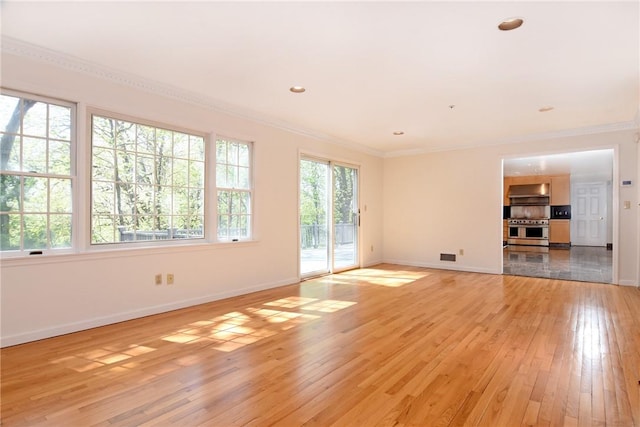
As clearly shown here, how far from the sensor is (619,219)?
552cm

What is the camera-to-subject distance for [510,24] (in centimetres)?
263

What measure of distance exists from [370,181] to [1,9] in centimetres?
619

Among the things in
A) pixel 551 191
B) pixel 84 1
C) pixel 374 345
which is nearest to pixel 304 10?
pixel 84 1

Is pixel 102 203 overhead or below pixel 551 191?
below

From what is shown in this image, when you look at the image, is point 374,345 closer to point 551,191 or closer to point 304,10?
point 304,10

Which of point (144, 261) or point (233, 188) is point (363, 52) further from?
point (144, 261)

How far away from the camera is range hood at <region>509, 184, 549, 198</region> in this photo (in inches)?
477

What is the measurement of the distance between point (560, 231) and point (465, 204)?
734cm

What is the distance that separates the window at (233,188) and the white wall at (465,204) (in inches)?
155

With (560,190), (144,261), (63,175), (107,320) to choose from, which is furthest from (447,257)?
(560,190)

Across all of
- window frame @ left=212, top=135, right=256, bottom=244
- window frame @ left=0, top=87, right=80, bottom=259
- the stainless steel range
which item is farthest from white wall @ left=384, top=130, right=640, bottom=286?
the stainless steel range

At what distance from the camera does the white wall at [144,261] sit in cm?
304

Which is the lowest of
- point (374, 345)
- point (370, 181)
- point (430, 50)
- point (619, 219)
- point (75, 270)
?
point (374, 345)

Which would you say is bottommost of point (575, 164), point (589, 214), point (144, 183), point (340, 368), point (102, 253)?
point (340, 368)
